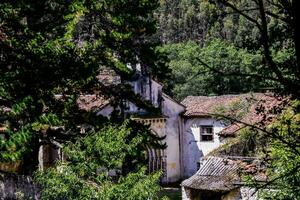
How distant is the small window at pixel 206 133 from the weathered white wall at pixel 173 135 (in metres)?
1.51

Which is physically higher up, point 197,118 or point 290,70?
point 197,118

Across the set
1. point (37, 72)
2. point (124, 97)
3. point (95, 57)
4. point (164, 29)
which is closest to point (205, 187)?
point (124, 97)

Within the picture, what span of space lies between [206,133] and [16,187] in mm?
19963

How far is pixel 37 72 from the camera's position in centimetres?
1672

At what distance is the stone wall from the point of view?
16.4 metres

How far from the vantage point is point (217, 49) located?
53219 mm

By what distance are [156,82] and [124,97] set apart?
37.1 ft

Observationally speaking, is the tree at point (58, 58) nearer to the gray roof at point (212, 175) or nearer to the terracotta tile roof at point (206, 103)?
the gray roof at point (212, 175)

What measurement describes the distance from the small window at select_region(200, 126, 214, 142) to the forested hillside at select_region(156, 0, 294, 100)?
3.16 meters

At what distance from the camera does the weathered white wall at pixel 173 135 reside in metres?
34.2

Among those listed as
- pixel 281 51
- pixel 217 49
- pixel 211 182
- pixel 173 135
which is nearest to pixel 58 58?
pixel 211 182

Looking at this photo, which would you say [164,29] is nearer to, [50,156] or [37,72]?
[50,156]

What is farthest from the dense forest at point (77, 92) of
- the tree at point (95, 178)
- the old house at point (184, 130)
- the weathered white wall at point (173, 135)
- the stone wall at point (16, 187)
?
the weathered white wall at point (173, 135)

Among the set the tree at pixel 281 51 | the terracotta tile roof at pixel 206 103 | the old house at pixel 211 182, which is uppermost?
the terracotta tile roof at pixel 206 103
